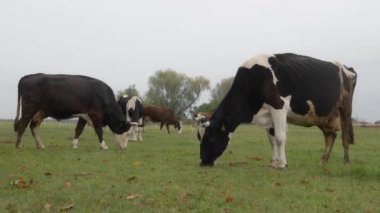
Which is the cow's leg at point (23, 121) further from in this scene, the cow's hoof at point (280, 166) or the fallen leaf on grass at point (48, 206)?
the fallen leaf on grass at point (48, 206)

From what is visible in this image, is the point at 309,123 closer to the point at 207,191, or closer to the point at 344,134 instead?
the point at 344,134

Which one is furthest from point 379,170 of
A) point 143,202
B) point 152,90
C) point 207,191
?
point 152,90

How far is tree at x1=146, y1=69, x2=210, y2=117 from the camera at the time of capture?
101 m

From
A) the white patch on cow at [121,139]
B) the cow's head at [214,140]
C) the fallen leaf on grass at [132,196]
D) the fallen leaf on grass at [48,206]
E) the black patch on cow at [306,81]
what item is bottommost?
the white patch on cow at [121,139]

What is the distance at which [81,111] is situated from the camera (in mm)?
18688

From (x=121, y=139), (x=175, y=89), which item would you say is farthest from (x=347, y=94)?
(x=175, y=89)

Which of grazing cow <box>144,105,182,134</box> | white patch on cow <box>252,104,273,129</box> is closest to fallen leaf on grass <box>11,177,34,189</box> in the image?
white patch on cow <box>252,104,273,129</box>

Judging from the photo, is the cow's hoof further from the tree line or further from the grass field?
the tree line

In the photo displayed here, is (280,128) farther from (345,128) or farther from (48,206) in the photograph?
(48,206)

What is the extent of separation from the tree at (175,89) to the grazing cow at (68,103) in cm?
7890

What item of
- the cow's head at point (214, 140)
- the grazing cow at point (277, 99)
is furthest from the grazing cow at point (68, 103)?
the grazing cow at point (277, 99)

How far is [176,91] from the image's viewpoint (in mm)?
101875

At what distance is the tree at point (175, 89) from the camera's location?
101 meters

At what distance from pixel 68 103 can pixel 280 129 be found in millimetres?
9316
